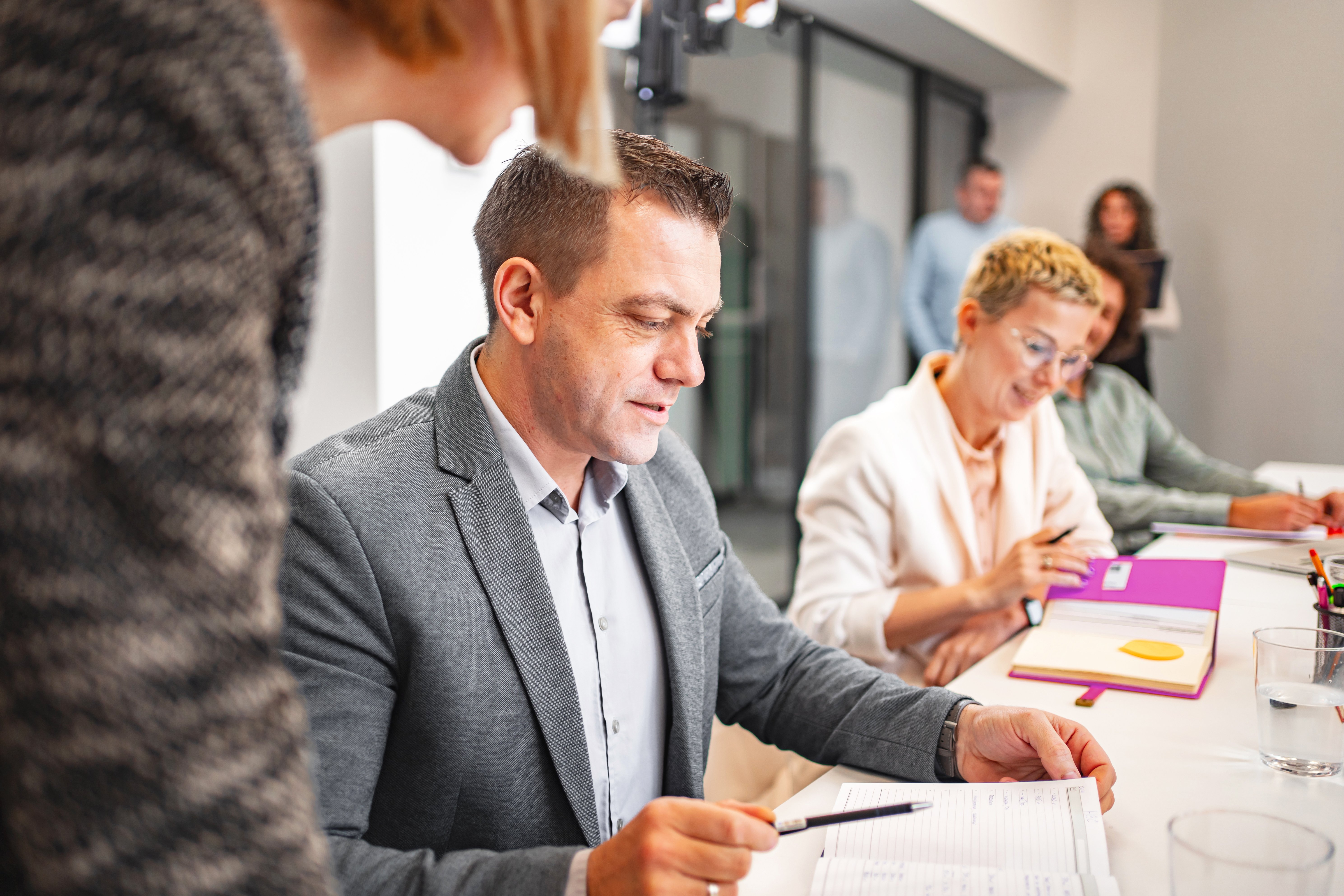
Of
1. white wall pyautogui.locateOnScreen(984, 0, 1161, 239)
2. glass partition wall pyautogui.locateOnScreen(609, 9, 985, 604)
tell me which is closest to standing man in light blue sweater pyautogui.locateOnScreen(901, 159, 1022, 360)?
glass partition wall pyautogui.locateOnScreen(609, 9, 985, 604)

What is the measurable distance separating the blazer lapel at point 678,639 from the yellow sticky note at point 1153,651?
64 cm

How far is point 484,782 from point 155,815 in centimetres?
67

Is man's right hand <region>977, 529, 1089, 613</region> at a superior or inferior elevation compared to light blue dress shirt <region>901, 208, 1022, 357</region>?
inferior

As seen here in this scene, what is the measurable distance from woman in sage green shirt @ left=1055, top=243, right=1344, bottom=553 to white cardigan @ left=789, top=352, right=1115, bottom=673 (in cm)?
80

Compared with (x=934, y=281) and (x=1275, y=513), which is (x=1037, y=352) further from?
(x=934, y=281)

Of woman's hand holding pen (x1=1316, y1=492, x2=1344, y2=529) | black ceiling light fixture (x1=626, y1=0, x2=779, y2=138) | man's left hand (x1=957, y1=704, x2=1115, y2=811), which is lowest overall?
man's left hand (x1=957, y1=704, x2=1115, y2=811)

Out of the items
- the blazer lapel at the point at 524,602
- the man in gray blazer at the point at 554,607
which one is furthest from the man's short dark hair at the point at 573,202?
the blazer lapel at the point at 524,602

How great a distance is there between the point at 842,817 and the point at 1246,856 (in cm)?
30

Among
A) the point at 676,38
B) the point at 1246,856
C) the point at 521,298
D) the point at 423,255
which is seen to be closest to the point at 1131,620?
the point at 1246,856

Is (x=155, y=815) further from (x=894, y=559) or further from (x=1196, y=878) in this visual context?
(x=894, y=559)

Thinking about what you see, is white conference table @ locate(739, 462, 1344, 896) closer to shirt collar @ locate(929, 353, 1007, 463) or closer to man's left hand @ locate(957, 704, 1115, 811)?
man's left hand @ locate(957, 704, 1115, 811)

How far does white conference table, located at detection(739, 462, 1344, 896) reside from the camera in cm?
92

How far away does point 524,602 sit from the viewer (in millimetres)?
1069

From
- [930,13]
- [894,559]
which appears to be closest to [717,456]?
[930,13]
